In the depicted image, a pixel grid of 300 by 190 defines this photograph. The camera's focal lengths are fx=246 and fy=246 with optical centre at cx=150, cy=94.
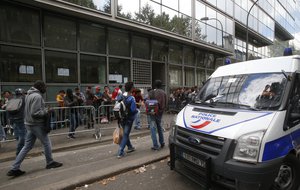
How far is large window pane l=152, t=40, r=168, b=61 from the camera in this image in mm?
15684

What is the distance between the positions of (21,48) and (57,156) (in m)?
5.51

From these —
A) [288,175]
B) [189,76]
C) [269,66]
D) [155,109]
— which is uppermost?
[189,76]

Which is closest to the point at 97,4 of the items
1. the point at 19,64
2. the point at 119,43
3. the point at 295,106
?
the point at 119,43

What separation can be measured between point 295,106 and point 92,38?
10.3 meters

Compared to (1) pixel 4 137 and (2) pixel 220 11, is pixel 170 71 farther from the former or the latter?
(1) pixel 4 137

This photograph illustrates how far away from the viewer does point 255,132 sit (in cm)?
333

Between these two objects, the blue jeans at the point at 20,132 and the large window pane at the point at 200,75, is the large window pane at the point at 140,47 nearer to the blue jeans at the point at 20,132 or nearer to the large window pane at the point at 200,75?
the large window pane at the point at 200,75

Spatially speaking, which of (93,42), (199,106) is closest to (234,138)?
(199,106)

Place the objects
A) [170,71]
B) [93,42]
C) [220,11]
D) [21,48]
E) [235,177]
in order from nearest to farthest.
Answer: [235,177] < [21,48] < [93,42] < [170,71] < [220,11]

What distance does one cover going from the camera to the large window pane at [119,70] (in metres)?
13.1

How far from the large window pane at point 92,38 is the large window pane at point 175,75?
227 inches

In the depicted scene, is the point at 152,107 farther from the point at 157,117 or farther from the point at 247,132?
the point at 247,132

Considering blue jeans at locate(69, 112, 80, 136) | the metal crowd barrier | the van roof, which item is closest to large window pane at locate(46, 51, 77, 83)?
the metal crowd barrier

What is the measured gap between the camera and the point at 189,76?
1895cm
